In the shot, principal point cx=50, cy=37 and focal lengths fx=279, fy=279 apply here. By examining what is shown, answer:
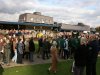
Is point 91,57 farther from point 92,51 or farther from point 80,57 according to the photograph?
point 80,57

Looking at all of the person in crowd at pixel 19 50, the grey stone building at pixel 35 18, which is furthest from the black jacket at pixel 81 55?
the grey stone building at pixel 35 18

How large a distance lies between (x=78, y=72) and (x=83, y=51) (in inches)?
34.1

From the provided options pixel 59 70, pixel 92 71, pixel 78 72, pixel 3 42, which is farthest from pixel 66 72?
pixel 3 42

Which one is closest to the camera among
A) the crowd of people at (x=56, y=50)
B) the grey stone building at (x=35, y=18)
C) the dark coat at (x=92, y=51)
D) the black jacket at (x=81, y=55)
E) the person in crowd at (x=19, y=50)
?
the black jacket at (x=81, y=55)

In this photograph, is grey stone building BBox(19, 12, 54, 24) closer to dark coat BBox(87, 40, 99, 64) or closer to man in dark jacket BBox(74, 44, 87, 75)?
dark coat BBox(87, 40, 99, 64)

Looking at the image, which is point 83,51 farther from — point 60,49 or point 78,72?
point 60,49

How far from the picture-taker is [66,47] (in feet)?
74.1

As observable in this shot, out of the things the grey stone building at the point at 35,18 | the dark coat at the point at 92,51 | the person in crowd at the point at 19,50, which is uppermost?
the grey stone building at the point at 35,18

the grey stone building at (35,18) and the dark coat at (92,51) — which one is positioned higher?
the grey stone building at (35,18)

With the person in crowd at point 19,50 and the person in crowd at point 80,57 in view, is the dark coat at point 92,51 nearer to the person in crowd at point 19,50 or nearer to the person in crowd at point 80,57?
the person in crowd at point 80,57

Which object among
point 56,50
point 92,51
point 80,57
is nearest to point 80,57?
point 80,57

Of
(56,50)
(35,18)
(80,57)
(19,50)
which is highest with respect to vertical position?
(35,18)

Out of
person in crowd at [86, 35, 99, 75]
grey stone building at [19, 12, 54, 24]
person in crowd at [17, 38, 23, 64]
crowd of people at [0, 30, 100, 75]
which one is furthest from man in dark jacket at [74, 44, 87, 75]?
grey stone building at [19, 12, 54, 24]

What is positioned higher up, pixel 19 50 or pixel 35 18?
pixel 35 18
